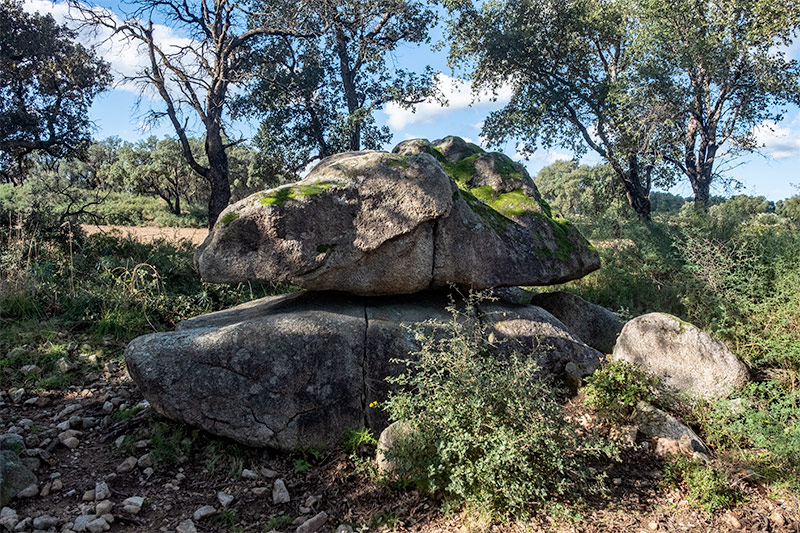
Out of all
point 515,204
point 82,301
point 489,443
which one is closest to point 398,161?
point 515,204

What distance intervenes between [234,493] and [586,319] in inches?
208

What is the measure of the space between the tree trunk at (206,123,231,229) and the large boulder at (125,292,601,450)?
24.3ft

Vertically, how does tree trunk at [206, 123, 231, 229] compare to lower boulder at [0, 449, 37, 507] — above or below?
above

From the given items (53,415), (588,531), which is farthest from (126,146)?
(588,531)

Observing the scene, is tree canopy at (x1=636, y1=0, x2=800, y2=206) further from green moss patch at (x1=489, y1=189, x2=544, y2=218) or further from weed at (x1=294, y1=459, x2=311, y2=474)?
weed at (x1=294, y1=459, x2=311, y2=474)

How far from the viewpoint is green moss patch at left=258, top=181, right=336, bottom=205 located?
5266mm

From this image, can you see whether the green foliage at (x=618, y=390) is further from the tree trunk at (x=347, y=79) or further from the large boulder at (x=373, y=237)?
the tree trunk at (x=347, y=79)

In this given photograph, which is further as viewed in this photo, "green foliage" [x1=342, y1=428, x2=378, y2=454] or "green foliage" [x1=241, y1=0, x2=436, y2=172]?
"green foliage" [x1=241, y1=0, x2=436, y2=172]

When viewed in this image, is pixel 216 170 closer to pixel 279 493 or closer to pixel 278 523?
pixel 279 493

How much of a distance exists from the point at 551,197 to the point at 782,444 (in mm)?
47079

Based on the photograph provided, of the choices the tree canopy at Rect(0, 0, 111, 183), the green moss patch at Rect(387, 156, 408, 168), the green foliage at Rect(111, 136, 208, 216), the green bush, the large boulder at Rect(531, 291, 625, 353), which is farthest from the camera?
the green foliage at Rect(111, 136, 208, 216)

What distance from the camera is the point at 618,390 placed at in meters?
5.16

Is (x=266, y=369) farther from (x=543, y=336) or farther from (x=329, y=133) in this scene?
(x=329, y=133)

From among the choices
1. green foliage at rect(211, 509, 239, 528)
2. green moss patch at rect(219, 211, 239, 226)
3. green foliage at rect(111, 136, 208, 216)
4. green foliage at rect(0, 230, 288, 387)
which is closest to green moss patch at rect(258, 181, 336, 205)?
green moss patch at rect(219, 211, 239, 226)
